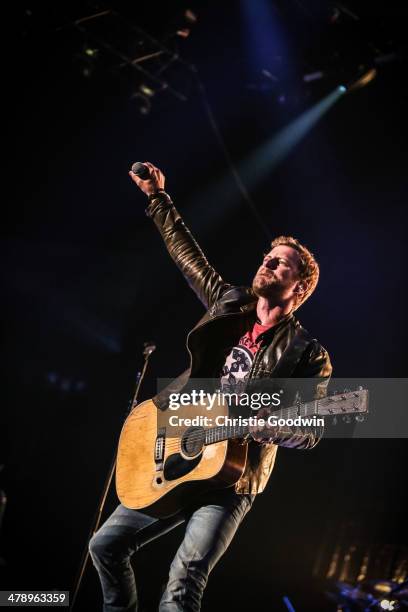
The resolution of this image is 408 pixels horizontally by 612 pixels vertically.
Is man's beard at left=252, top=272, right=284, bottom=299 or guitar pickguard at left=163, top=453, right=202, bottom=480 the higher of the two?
man's beard at left=252, top=272, right=284, bottom=299

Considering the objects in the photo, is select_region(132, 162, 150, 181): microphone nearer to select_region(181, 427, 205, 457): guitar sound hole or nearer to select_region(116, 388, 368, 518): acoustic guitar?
select_region(116, 388, 368, 518): acoustic guitar

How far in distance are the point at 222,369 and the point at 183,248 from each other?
0.96 meters

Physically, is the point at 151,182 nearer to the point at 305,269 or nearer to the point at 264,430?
the point at 305,269

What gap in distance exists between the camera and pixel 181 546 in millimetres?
2678

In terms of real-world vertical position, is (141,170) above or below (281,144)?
below

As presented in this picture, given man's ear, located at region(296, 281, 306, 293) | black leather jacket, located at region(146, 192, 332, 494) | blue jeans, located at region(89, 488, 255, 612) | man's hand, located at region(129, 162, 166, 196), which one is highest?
man's hand, located at region(129, 162, 166, 196)

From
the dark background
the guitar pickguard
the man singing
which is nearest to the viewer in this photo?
the man singing

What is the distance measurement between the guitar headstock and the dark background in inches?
168

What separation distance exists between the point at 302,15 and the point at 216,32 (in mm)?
1243

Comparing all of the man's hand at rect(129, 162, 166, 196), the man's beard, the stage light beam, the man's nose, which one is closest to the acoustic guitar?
the man's beard

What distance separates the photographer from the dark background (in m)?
6.20

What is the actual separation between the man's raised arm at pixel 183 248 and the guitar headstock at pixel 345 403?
47.4 inches

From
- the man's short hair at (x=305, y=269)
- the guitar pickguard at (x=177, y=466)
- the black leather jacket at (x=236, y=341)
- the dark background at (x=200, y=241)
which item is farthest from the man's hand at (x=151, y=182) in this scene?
the dark background at (x=200, y=241)

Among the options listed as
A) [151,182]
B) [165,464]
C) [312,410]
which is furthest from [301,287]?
[165,464]
